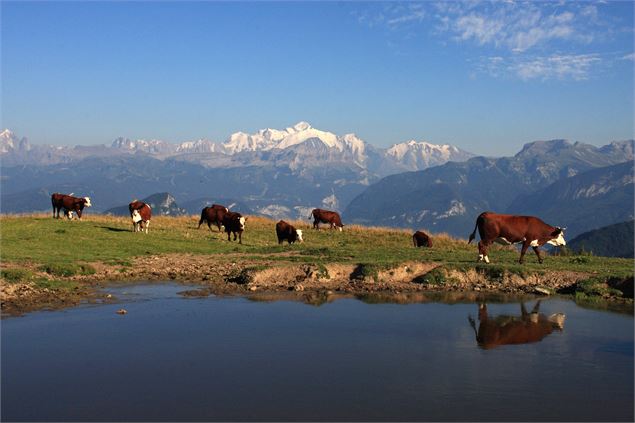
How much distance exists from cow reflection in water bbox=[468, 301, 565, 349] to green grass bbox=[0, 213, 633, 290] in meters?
6.41

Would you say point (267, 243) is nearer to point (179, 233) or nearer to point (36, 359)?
point (179, 233)

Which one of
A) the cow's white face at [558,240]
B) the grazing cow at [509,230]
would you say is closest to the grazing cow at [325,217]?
the cow's white face at [558,240]

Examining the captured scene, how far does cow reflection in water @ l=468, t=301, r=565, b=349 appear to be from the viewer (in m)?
17.2

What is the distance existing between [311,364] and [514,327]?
299 inches

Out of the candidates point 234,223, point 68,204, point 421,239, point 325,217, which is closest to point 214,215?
point 234,223

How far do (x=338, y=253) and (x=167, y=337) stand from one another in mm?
17272

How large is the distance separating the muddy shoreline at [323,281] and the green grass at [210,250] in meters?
0.49

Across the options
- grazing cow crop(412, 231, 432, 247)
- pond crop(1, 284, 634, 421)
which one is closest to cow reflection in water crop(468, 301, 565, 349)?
pond crop(1, 284, 634, 421)

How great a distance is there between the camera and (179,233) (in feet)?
145

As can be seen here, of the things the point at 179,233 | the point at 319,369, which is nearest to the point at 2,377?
the point at 319,369

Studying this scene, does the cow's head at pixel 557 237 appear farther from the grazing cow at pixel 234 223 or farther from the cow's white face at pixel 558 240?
the grazing cow at pixel 234 223

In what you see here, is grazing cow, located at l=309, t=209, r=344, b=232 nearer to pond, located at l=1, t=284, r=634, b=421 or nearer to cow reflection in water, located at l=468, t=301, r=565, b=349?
pond, located at l=1, t=284, r=634, b=421

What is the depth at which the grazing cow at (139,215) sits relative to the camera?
43.1 m

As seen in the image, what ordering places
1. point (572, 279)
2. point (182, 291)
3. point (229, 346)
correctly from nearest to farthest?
point (229, 346)
point (182, 291)
point (572, 279)
